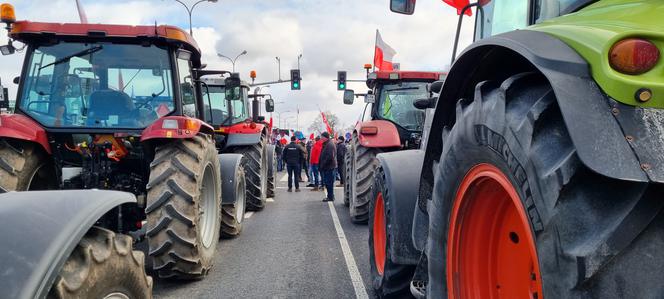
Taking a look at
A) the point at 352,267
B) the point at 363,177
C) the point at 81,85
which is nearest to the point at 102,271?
the point at 81,85

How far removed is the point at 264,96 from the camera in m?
12.5

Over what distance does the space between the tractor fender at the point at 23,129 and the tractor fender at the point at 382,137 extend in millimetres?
4373

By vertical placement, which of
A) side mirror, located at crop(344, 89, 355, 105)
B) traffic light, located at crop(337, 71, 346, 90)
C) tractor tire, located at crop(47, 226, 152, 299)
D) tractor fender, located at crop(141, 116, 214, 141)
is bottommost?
tractor tire, located at crop(47, 226, 152, 299)

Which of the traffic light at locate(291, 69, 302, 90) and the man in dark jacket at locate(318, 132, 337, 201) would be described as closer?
the man in dark jacket at locate(318, 132, 337, 201)

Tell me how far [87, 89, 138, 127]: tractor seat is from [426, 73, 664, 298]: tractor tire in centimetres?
392

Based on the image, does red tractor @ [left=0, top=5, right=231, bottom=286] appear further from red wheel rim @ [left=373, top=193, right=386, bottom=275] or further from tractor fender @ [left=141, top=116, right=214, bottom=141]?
red wheel rim @ [left=373, top=193, right=386, bottom=275]

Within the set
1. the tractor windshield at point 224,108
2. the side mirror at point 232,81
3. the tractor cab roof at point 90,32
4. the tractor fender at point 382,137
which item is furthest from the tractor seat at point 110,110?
the tractor windshield at point 224,108

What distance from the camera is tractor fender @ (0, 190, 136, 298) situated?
1.70 m

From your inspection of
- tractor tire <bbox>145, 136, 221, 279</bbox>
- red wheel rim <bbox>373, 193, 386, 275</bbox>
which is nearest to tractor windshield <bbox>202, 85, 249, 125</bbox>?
tractor tire <bbox>145, 136, 221, 279</bbox>

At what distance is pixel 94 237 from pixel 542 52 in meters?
2.06

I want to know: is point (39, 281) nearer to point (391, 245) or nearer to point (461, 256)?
point (461, 256)

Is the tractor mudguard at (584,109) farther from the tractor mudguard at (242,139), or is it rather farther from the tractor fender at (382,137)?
the tractor mudguard at (242,139)

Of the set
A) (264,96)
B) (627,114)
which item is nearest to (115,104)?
(627,114)

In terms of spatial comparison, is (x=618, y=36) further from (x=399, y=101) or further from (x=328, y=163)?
(x=328, y=163)
